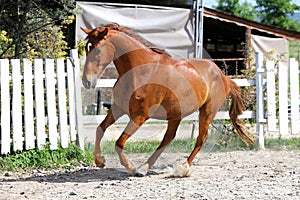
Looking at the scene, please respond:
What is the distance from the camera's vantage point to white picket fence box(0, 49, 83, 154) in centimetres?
856

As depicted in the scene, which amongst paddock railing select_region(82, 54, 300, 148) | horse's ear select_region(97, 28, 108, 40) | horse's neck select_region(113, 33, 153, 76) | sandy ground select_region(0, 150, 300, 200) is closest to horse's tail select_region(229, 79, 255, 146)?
sandy ground select_region(0, 150, 300, 200)

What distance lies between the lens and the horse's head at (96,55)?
22.7ft

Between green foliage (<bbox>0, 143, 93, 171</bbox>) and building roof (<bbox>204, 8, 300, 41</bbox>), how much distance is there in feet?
32.1

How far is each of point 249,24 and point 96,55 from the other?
40.1 ft

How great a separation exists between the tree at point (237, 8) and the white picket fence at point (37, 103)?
33914mm

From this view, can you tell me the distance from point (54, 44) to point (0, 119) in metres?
2.15

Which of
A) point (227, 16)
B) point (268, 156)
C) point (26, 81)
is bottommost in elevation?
point (268, 156)

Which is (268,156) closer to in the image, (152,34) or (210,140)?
(210,140)

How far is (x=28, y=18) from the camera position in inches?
407

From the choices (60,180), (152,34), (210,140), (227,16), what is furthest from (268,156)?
(227,16)

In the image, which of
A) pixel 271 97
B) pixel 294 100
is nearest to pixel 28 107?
pixel 271 97

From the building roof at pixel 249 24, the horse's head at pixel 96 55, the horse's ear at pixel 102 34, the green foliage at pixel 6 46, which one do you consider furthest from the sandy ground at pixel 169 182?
the building roof at pixel 249 24

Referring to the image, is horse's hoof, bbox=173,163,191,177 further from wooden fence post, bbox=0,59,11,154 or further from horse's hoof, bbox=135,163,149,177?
wooden fence post, bbox=0,59,11,154

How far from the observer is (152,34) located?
53.6 ft
